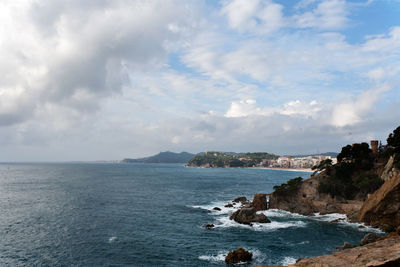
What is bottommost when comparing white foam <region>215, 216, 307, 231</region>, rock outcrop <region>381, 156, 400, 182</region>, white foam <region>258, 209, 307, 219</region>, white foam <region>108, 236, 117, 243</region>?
white foam <region>258, 209, 307, 219</region>

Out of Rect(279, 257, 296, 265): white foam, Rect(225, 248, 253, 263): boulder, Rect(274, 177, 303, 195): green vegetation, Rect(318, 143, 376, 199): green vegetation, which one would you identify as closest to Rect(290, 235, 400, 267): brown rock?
Answer: Rect(279, 257, 296, 265): white foam

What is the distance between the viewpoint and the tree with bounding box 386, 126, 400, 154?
62.7 m

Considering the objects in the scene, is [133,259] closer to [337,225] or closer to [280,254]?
[280,254]

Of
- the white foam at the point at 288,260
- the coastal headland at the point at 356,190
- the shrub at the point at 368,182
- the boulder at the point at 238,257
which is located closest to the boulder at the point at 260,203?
the coastal headland at the point at 356,190

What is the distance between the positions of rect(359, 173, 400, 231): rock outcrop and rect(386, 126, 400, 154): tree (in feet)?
55.1

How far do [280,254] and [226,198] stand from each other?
58.2 m

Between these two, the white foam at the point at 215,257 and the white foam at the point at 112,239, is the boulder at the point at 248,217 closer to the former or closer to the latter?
the white foam at the point at 215,257

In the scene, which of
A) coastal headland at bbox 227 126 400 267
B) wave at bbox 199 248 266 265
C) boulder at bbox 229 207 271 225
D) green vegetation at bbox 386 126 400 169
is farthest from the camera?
green vegetation at bbox 386 126 400 169

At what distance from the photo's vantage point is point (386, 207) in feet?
163

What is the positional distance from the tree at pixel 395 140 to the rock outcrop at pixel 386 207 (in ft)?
55.1

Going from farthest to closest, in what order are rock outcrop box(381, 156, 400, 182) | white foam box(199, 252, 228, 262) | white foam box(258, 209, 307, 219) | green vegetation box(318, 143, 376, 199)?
white foam box(258, 209, 307, 219) < green vegetation box(318, 143, 376, 199) < rock outcrop box(381, 156, 400, 182) < white foam box(199, 252, 228, 262)

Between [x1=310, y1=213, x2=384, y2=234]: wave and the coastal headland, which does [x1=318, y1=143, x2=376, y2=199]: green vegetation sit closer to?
the coastal headland

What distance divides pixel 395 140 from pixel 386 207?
24.5 metres

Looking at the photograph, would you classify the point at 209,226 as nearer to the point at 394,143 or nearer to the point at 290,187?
the point at 290,187
